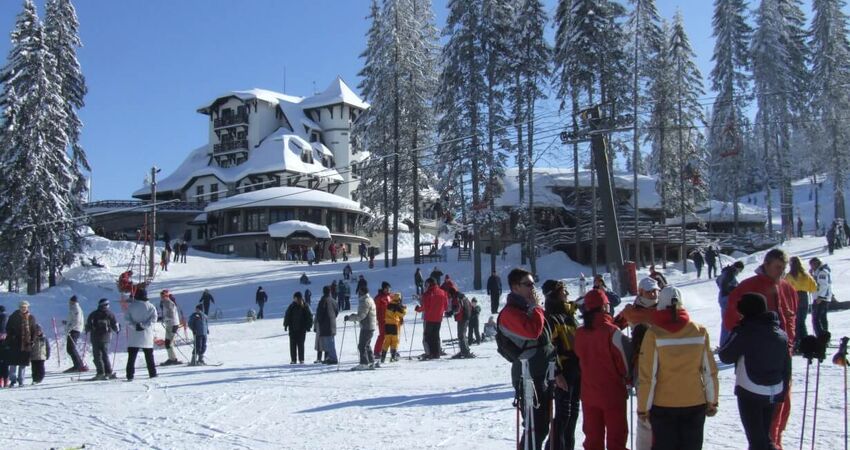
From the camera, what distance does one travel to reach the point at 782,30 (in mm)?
44094

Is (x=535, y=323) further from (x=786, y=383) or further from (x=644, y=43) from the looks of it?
(x=644, y=43)

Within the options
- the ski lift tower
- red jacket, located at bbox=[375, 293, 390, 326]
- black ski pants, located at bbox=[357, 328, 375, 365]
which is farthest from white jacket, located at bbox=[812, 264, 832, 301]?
black ski pants, located at bbox=[357, 328, 375, 365]

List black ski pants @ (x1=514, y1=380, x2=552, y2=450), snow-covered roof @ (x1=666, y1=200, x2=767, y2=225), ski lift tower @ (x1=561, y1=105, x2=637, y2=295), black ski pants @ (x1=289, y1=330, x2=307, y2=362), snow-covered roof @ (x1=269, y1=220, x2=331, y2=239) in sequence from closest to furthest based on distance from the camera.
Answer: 1. black ski pants @ (x1=514, y1=380, x2=552, y2=450)
2. black ski pants @ (x1=289, y1=330, x2=307, y2=362)
3. ski lift tower @ (x1=561, y1=105, x2=637, y2=295)
4. snow-covered roof @ (x1=269, y1=220, x2=331, y2=239)
5. snow-covered roof @ (x1=666, y1=200, x2=767, y2=225)

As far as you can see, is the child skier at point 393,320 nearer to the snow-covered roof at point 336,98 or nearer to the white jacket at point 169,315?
the white jacket at point 169,315

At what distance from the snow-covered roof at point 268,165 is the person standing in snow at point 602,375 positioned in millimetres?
52885

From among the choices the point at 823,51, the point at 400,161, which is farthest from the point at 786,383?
the point at 823,51

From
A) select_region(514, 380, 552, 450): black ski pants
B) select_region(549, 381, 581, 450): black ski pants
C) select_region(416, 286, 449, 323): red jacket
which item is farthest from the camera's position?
select_region(416, 286, 449, 323): red jacket

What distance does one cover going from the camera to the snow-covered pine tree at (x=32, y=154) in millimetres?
32531

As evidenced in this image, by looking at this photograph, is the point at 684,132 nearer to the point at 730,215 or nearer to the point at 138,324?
the point at 730,215

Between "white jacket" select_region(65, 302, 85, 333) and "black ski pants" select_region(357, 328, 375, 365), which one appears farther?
"white jacket" select_region(65, 302, 85, 333)

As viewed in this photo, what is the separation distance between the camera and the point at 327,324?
14273 mm

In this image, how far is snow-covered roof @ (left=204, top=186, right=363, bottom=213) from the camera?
171 feet

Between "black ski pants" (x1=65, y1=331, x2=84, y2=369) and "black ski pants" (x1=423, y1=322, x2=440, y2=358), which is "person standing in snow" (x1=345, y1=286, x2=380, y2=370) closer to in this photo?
"black ski pants" (x1=423, y1=322, x2=440, y2=358)

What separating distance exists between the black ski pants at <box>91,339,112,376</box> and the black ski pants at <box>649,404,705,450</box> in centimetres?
1068
